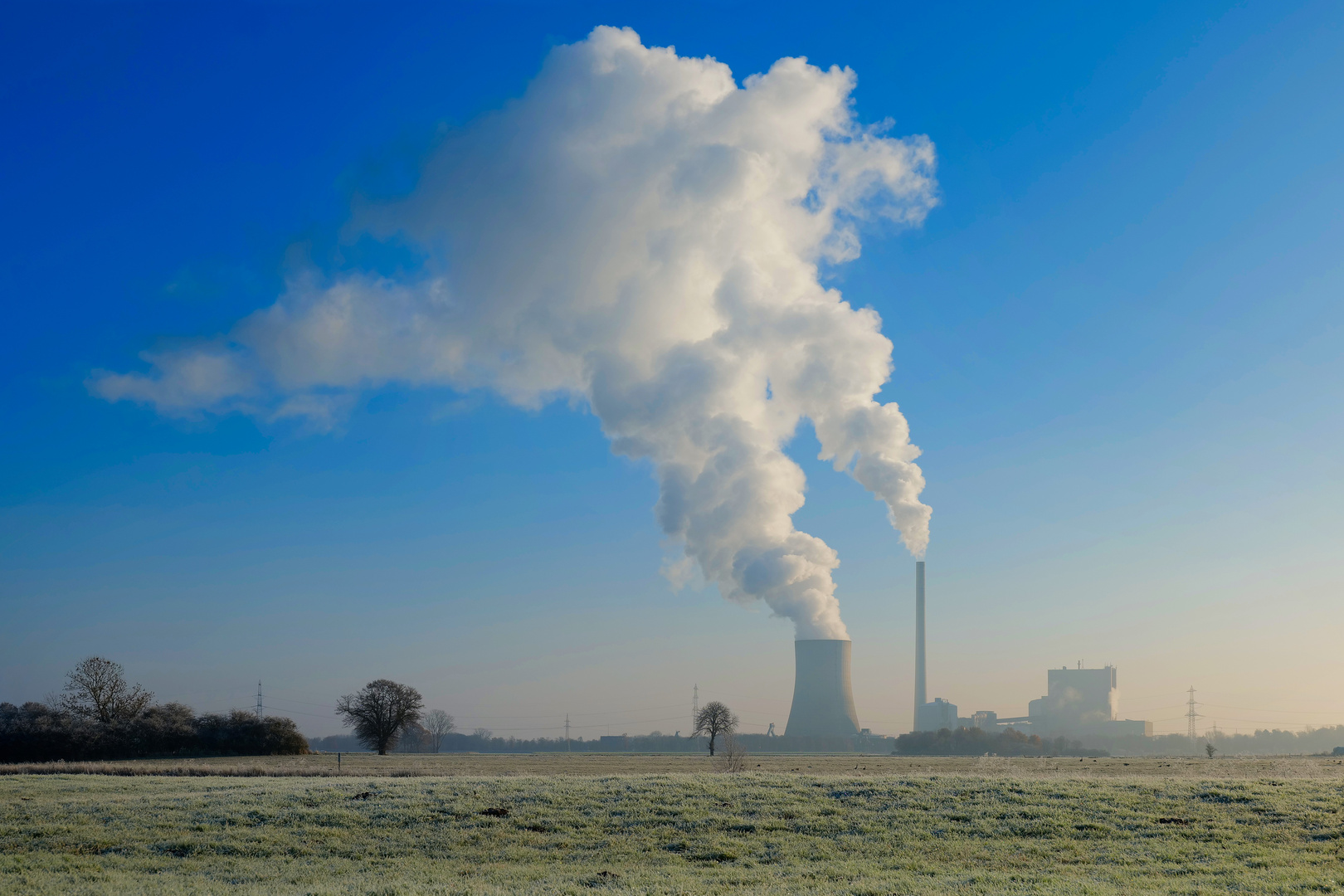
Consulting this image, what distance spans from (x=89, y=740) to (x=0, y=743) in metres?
4.76

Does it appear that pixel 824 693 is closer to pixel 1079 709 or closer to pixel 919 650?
pixel 919 650

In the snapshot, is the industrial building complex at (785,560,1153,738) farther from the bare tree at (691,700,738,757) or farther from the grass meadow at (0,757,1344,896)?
the grass meadow at (0,757,1344,896)

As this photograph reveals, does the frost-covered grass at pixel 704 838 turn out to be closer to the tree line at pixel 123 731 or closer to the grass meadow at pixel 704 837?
the grass meadow at pixel 704 837

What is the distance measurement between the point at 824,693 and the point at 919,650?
119ft

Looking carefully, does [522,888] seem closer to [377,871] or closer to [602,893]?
[602,893]

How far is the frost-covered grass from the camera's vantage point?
43.1 feet

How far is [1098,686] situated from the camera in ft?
465

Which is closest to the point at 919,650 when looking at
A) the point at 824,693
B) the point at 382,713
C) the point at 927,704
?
the point at 927,704

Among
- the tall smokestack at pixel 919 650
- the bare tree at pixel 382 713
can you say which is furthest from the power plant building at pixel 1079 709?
the bare tree at pixel 382 713

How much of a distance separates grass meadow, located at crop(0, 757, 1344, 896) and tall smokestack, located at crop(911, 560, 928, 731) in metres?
86.0

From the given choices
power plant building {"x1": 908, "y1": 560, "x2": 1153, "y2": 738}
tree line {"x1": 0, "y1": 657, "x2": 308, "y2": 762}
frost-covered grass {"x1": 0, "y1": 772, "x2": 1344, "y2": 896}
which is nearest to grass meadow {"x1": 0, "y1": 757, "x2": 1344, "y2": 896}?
frost-covered grass {"x1": 0, "y1": 772, "x2": 1344, "y2": 896}

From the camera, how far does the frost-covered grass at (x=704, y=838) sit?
1313 cm

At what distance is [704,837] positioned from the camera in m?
16.6

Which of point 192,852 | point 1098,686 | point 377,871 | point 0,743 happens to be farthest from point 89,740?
point 1098,686
